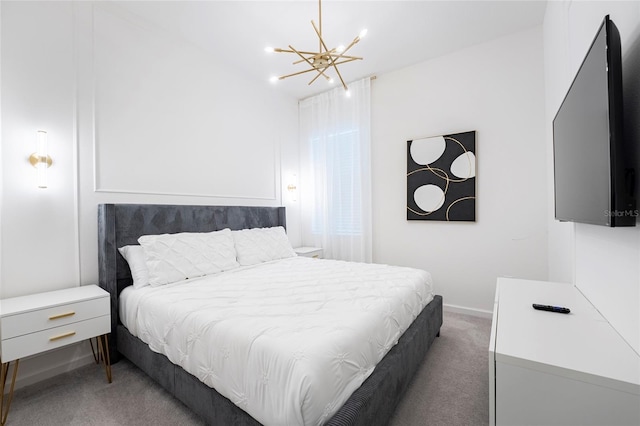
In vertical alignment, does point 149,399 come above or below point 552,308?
below

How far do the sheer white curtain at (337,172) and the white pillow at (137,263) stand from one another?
2.51 meters

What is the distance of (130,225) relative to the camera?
2488mm

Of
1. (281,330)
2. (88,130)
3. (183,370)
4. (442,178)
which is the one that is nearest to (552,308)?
(281,330)

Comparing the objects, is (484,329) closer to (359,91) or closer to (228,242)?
(228,242)

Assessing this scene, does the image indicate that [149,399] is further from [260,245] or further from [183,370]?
[260,245]

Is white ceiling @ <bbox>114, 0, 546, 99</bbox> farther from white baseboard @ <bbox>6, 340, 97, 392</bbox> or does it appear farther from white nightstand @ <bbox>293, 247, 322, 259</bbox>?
white baseboard @ <bbox>6, 340, 97, 392</bbox>

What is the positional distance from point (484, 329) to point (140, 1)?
4493mm

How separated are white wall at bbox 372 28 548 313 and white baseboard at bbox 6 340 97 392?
10.8ft

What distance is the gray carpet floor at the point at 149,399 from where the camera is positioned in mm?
1640

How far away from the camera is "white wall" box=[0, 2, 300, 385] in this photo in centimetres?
204

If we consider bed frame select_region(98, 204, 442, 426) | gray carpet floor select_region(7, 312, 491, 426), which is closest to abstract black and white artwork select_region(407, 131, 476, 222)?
bed frame select_region(98, 204, 442, 426)

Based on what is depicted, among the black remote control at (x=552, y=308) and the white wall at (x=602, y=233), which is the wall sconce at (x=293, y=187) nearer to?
the white wall at (x=602, y=233)

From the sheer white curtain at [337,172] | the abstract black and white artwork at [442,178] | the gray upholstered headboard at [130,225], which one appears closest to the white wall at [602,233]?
the abstract black and white artwork at [442,178]

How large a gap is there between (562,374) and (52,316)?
267cm
